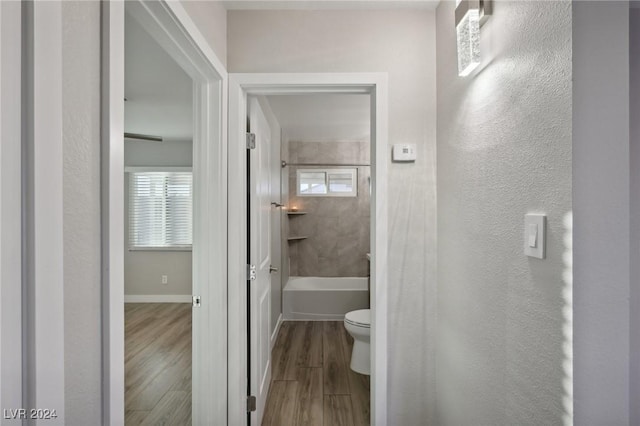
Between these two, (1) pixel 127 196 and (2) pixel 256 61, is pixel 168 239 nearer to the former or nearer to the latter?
(1) pixel 127 196

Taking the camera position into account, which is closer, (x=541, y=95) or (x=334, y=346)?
(x=541, y=95)

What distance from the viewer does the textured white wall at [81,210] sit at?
744 millimetres

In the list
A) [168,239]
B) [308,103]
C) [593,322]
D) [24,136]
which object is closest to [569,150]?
[593,322]

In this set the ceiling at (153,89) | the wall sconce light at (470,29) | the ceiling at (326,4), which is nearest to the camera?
the wall sconce light at (470,29)

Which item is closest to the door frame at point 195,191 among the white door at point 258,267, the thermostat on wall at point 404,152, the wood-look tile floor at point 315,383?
the white door at point 258,267

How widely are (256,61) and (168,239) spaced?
403 cm

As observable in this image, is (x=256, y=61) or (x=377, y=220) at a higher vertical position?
(x=256, y=61)

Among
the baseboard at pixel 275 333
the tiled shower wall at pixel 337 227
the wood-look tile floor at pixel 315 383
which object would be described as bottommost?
the wood-look tile floor at pixel 315 383

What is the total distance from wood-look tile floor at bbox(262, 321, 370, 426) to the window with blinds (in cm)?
239

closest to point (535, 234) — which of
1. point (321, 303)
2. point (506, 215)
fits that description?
point (506, 215)

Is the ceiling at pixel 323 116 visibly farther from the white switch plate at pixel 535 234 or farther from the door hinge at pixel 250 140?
the white switch plate at pixel 535 234

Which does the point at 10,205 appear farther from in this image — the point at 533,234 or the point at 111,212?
the point at 533,234

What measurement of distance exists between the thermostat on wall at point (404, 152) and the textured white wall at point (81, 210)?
4.53 feet

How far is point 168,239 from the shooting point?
5.25 metres
